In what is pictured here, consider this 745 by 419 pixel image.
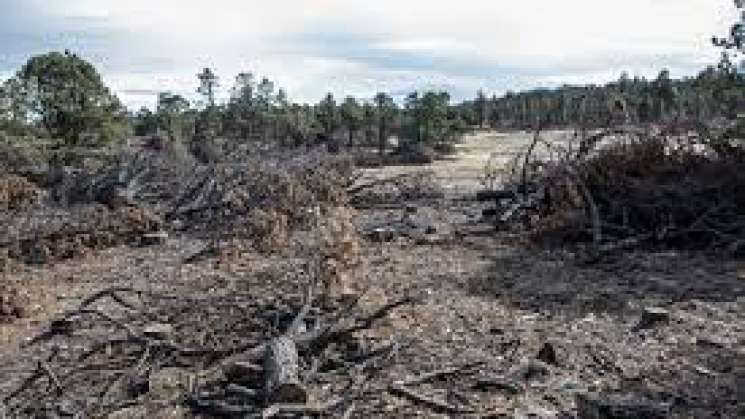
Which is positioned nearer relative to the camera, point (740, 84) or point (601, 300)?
point (601, 300)

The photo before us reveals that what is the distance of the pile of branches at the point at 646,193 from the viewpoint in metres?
11.3

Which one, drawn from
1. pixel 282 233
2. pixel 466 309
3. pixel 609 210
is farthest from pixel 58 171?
pixel 466 309

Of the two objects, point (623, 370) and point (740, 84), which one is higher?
point (740, 84)

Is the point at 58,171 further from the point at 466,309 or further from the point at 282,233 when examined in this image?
the point at 466,309

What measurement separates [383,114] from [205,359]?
3599cm

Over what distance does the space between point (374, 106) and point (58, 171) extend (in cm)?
2451

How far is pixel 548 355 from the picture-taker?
7.21 meters

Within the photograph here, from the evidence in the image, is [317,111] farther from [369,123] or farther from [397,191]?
[397,191]

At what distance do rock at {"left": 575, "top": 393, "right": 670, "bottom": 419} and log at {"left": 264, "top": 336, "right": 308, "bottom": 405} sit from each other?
5.01 ft

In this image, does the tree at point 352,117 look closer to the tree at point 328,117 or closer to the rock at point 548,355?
the tree at point 328,117

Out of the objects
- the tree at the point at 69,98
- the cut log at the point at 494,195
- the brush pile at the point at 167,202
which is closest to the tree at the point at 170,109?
the tree at the point at 69,98

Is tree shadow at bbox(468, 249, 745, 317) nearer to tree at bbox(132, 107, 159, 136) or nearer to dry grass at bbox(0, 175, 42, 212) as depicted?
dry grass at bbox(0, 175, 42, 212)

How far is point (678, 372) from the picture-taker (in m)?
7.12

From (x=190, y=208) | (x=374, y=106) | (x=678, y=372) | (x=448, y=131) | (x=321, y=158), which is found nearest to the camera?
(x=678, y=372)
